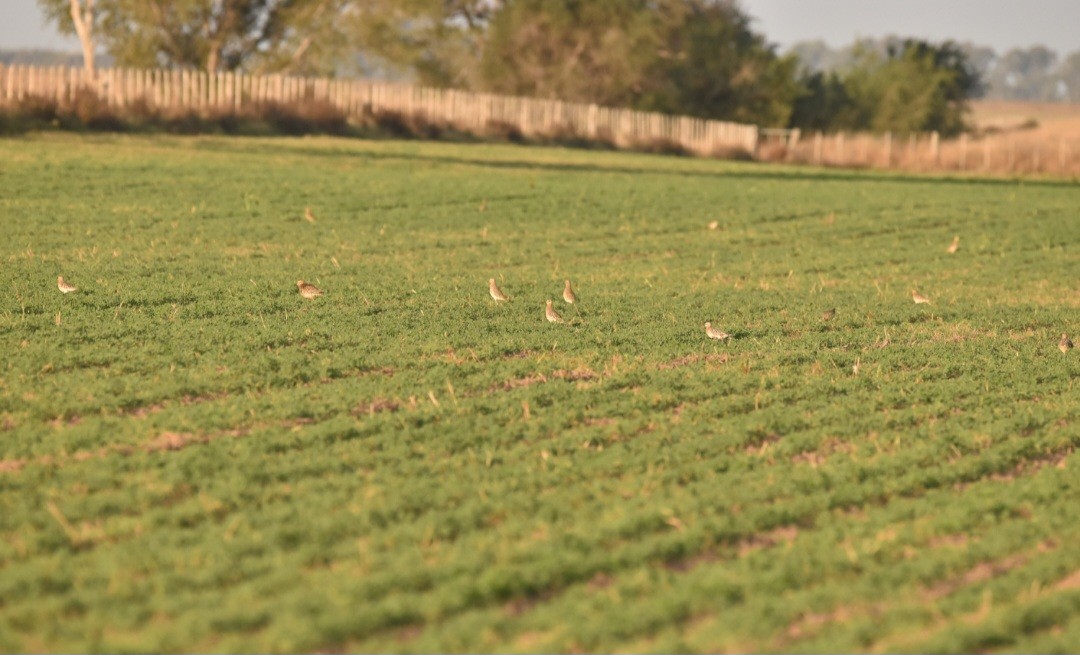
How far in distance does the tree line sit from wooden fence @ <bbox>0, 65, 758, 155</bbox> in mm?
14407

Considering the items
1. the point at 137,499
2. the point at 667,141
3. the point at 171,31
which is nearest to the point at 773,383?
the point at 137,499

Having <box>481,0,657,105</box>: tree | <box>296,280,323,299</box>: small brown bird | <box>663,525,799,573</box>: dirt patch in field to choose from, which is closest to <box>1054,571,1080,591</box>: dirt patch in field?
<box>663,525,799,573</box>: dirt patch in field

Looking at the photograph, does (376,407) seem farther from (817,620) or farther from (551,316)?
(817,620)

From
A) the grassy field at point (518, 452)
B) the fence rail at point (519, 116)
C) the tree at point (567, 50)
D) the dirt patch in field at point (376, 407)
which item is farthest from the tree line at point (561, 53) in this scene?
the dirt patch in field at point (376, 407)

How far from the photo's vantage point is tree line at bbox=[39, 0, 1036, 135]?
58719 mm

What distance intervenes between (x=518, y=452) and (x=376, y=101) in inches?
1429

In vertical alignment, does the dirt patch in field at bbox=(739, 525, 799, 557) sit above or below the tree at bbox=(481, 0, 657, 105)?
below

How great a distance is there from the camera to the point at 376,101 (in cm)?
4309

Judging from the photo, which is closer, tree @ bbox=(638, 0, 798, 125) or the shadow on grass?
the shadow on grass

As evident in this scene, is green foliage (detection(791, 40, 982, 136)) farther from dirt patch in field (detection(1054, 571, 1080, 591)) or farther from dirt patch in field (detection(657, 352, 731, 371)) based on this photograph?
dirt patch in field (detection(1054, 571, 1080, 591))

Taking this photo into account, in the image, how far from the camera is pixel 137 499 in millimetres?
7164

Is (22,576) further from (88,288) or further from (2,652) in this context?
(88,288)

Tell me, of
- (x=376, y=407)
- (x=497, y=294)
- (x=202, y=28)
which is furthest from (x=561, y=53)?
(x=376, y=407)

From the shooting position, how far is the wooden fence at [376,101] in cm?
3450
